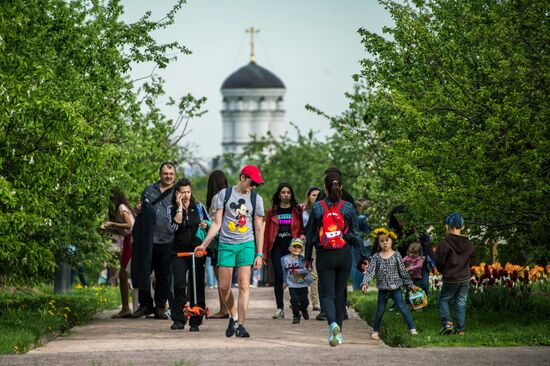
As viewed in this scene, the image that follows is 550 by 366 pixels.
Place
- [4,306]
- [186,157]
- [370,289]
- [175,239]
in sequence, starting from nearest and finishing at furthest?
[175,239] → [4,306] → [370,289] → [186,157]

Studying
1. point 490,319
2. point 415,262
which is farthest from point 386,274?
point 415,262

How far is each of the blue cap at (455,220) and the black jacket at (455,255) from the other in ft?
0.48

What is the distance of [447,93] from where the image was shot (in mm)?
17406

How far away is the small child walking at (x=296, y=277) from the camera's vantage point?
1838cm

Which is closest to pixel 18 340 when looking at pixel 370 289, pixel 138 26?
pixel 138 26

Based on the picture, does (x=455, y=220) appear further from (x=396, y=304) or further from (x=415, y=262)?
(x=415, y=262)

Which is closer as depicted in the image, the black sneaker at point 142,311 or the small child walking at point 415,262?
the small child walking at point 415,262

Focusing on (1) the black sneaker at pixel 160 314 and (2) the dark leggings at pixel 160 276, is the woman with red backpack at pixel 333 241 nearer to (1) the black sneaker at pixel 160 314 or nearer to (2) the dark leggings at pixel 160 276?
(2) the dark leggings at pixel 160 276

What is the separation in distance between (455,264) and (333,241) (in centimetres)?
131

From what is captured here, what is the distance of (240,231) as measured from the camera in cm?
1573

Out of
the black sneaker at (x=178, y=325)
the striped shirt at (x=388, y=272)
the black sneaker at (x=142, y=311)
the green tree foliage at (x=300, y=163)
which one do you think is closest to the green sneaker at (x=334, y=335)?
the striped shirt at (x=388, y=272)

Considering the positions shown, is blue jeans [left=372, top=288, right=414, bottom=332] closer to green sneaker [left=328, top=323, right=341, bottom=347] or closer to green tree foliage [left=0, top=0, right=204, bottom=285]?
green sneaker [left=328, top=323, right=341, bottom=347]

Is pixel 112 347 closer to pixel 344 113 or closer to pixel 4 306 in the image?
pixel 4 306

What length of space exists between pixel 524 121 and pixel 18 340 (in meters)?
5.54
